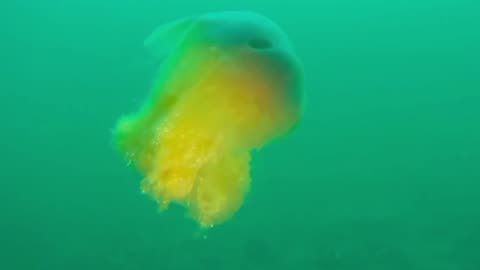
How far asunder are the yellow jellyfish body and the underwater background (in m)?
0.13

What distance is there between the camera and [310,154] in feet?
55.0

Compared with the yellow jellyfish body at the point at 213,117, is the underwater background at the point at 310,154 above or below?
above

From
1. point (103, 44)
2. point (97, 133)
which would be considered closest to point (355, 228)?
point (97, 133)

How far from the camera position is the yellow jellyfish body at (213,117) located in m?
1.89

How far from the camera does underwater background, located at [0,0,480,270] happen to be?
29.9ft

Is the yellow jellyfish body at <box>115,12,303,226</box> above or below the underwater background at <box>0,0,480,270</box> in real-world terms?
below

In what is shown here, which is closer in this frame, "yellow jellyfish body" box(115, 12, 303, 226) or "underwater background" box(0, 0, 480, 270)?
"yellow jellyfish body" box(115, 12, 303, 226)

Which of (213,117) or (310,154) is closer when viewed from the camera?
(213,117)

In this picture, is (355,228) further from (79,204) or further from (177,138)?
(177,138)

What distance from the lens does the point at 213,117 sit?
6.42 feet

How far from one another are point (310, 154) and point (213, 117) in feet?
49.1

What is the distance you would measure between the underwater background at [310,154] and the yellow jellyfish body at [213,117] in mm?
131

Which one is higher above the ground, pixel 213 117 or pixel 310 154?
pixel 310 154

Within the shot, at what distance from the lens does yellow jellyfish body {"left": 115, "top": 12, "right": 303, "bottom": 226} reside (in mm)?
1890
